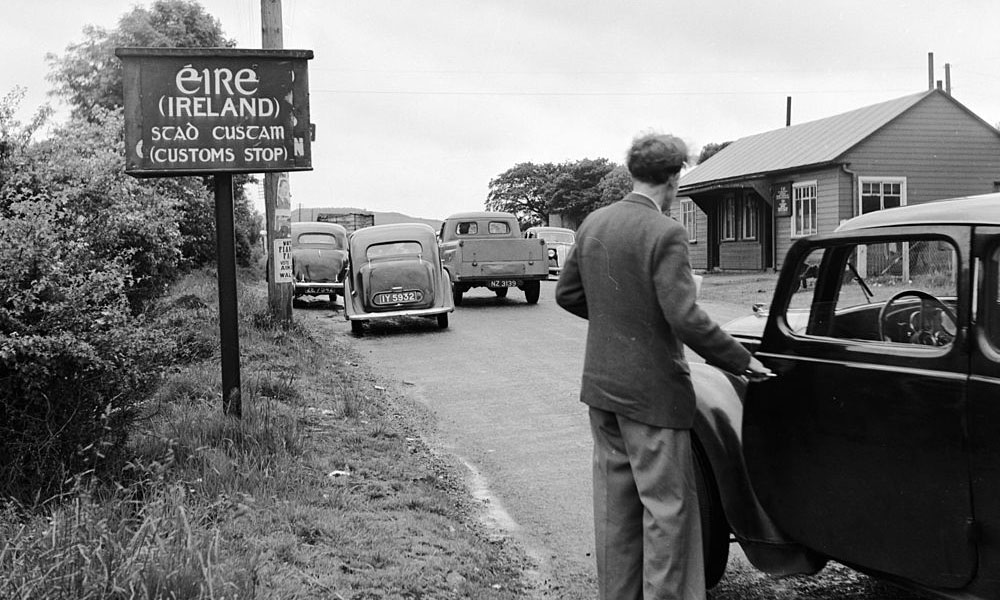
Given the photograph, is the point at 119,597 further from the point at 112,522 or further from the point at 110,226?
the point at 110,226

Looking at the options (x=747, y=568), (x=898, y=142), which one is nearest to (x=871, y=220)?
(x=747, y=568)

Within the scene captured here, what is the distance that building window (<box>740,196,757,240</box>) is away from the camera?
107 feet

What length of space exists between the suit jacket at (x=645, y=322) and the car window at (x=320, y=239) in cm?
2098

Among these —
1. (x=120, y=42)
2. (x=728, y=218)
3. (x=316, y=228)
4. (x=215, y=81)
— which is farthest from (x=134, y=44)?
(x=215, y=81)

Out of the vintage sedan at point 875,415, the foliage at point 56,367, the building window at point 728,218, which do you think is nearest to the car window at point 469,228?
the building window at point 728,218

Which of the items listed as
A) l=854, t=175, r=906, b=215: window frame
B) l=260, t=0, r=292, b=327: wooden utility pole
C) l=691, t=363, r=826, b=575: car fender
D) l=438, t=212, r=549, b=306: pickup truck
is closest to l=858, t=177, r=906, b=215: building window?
l=854, t=175, r=906, b=215: window frame

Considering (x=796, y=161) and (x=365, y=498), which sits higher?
(x=796, y=161)

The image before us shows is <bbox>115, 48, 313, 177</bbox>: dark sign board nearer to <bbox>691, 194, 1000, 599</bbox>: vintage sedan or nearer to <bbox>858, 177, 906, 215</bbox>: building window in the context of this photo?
<bbox>691, 194, 1000, 599</bbox>: vintage sedan

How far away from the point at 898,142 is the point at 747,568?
25.5 metres

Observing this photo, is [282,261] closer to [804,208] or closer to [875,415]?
[875,415]

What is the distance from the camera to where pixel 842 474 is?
3818 mm

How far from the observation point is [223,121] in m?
7.04

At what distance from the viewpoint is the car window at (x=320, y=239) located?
79.7 feet

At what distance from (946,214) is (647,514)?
1585mm
